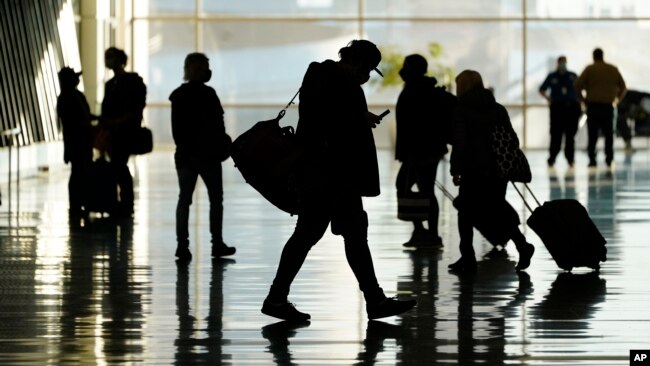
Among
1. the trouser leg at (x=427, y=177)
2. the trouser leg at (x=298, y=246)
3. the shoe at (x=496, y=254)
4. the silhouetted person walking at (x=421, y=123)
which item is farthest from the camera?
the trouser leg at (x=427, y=177)

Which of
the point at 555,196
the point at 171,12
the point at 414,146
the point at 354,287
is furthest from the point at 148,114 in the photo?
the point at 354,287

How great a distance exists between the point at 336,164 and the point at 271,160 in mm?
320

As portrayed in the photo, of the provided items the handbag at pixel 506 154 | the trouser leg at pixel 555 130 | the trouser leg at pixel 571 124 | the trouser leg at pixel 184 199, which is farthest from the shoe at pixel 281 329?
the trouser leg at pixel 571 124

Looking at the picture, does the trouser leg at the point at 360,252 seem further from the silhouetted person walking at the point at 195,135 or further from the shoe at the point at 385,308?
the silhouetted person walking at the point at 195,135

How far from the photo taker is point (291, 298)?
8.91m

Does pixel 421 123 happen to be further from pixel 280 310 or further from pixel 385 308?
pixel 280 310

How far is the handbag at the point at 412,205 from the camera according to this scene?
11781mm

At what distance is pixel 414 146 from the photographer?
38.1 ft

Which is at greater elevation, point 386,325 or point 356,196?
point 356,196

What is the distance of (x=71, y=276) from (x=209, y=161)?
140 centimetres

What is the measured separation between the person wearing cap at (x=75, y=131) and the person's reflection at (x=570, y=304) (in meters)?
5.69

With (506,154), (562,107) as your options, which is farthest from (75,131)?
(562,107)

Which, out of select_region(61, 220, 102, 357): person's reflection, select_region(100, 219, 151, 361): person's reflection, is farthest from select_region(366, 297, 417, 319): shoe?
select_region(61, 220, 102, 357): person's reflection

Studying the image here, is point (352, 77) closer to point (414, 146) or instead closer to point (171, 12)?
point (414, 146)
